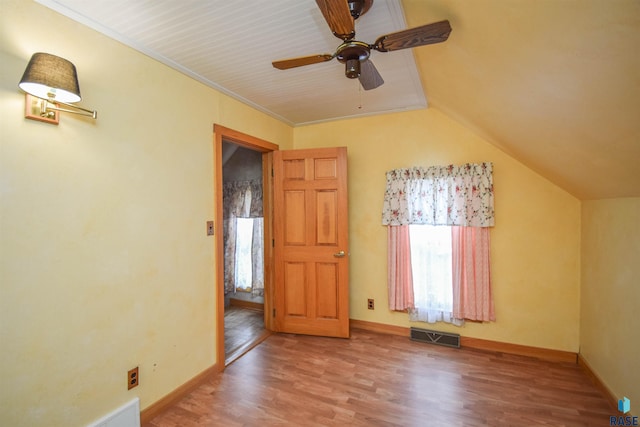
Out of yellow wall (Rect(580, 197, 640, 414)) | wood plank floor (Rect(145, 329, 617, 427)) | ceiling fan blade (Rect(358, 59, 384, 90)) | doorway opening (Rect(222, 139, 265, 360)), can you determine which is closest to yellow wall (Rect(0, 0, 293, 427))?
wood plank floor (Rect(145, 329, 617, 427))

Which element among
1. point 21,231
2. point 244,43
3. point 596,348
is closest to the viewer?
point 21,231

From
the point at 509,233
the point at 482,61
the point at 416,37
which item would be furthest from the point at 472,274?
the point at 416,37

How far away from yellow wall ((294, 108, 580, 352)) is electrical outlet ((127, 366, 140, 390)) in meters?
2.32

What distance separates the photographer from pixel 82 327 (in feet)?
5.16

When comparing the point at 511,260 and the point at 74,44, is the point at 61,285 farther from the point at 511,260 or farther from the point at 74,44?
the point at 511,260

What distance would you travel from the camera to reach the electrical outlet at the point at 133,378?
1.79m

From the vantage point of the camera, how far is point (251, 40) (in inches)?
70.5

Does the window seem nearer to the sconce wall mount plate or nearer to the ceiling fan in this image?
the ceiling fan

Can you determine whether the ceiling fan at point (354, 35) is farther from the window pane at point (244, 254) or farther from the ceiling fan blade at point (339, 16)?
the window pane at point (244, 254)

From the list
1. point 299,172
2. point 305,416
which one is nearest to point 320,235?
point 299,172

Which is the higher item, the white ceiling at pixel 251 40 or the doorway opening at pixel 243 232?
the white ceiling at pixel 251 40

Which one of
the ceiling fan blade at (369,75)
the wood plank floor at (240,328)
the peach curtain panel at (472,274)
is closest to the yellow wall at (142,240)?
the peach curtain panel at (472,274)

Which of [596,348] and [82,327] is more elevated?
[82,327]

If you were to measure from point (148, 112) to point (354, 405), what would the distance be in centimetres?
257
